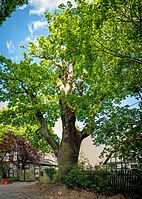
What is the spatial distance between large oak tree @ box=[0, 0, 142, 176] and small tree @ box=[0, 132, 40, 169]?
12.8 meters

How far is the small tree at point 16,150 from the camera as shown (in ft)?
103

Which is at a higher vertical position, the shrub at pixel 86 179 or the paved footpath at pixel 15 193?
the shrub at pixel 86 179

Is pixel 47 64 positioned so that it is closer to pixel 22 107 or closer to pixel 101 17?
pixel 22 107

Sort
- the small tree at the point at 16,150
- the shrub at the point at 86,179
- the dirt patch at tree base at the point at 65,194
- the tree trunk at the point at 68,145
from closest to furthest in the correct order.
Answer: the dirt patch at tree base at the point at 65,194
the shrub at the point at 86,179
the tree trunk at the point at 68,145
the small tree at the point at 16,150

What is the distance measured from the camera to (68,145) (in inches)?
682

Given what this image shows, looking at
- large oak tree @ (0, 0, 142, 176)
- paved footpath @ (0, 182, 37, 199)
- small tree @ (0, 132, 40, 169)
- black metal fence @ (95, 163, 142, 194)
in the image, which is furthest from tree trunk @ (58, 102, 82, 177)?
small tree @ (0, 132, 40, 169)

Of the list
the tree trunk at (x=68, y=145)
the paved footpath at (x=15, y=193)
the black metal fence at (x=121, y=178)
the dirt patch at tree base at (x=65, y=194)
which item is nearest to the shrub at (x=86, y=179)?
the black metal fence at (x=121, y=178)

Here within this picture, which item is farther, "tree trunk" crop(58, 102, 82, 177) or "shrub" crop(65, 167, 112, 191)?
"tree trunk" crop(58, 102, 82, 177)

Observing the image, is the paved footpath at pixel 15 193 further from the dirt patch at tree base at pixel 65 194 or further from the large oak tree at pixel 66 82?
the large oak tree at pixel 66 82

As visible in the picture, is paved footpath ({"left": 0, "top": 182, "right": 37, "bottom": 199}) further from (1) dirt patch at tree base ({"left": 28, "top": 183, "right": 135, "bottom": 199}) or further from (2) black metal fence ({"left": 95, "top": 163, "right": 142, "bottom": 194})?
(2) black metal fence ({"left": 95, "top": 163, "right": 142, "bottom": 194})

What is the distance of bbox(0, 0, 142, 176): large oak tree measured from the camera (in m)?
13.6

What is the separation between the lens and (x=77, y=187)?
14.3 m

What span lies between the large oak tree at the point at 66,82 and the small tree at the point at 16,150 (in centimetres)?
1279

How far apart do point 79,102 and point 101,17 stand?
6964mm
